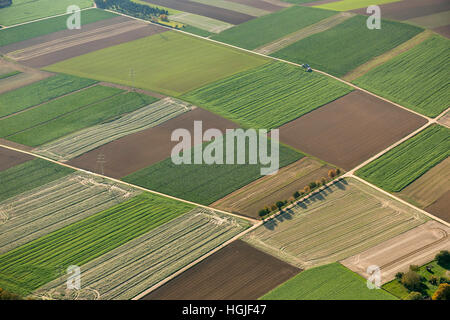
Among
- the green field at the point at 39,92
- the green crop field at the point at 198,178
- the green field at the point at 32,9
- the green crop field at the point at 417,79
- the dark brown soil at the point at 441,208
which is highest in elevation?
the green field at the point at 32,9

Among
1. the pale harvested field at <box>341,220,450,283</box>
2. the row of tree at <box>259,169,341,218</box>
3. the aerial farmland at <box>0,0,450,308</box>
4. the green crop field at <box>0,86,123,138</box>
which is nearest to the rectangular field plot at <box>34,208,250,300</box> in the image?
the aerial farmland at <box>0,0,450,308</box>

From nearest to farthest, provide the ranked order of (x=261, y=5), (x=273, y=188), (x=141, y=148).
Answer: (x=273, y=188), (x=141, y=148), (x=261, y=5)

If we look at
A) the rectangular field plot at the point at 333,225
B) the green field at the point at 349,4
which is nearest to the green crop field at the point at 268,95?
the rectangular field plot at the point at 333,225

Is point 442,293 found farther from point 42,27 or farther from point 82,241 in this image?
point 42,27

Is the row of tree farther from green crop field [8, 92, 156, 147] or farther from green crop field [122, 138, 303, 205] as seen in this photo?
green crop field [8, 92, 156, 147]

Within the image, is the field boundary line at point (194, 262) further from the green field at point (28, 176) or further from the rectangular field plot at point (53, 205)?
the green field at point (28, 176)

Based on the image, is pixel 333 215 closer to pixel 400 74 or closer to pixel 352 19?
pixel 400 74

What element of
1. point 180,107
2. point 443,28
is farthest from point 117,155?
point 443,28

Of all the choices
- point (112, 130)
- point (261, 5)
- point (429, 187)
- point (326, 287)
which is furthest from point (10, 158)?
point (261, 5)
